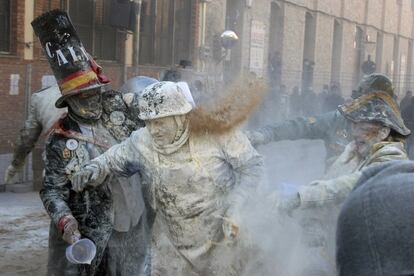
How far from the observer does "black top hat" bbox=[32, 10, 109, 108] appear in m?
4.04

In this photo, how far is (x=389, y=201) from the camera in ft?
3.65

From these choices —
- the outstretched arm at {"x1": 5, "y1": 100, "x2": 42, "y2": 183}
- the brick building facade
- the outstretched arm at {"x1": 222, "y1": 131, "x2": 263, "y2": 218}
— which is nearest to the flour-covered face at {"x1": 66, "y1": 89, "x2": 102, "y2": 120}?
the outstretched arm at {"x1": 222, "y1": 131, "x2": 263, "y2": 218}

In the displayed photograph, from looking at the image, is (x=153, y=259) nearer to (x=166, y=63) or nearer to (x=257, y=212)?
(x=257, y=212)

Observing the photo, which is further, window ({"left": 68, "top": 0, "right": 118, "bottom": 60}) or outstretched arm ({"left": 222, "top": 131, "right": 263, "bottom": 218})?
window ({"left": 68, "top": 0, "right": 118, "bottom": 60})

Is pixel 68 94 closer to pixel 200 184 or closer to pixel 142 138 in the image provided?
pixel 142 138

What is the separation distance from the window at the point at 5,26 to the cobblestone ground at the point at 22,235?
8.44ft

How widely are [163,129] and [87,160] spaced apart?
2.69ft

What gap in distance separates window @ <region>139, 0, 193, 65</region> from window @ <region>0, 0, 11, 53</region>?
4515 mm

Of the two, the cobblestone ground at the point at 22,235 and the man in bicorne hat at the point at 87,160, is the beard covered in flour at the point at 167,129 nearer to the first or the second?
the man in bicorne hat at the point at 87,160

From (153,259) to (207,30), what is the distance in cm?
1484

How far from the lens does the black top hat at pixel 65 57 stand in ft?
13.3

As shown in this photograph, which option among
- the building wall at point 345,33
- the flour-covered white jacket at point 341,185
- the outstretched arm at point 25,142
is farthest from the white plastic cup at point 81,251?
the building wall at point 345,33

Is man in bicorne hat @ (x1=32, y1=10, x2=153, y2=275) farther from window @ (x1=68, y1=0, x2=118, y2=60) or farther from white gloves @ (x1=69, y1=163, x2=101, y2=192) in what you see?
window @ (x1=68, y1=0, x2=118, y2=60)

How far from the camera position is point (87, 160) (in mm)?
3869
